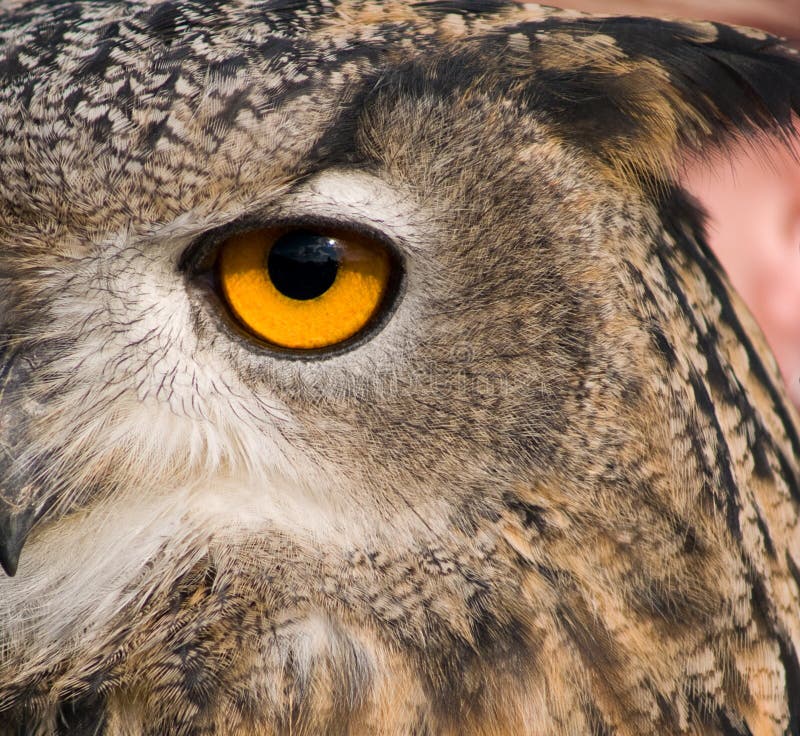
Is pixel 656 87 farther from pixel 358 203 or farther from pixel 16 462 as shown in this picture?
pixel 16 462

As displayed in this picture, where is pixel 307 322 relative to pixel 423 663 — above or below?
above

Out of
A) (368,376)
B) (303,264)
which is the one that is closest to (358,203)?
(303,264)

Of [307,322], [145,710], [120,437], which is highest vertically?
[307,322]

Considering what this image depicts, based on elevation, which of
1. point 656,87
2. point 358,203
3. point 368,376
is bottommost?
point 368,376

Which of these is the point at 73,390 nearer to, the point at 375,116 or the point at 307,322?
the point at 307,322

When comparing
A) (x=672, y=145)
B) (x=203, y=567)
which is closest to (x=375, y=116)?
(x=672, y=145)

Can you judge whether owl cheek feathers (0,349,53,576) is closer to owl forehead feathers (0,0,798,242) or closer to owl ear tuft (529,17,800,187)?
owl forehead feathers (0,0,798,242)

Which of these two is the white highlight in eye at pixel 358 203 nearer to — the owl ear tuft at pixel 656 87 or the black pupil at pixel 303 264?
the black pupil at pixel 303 264
